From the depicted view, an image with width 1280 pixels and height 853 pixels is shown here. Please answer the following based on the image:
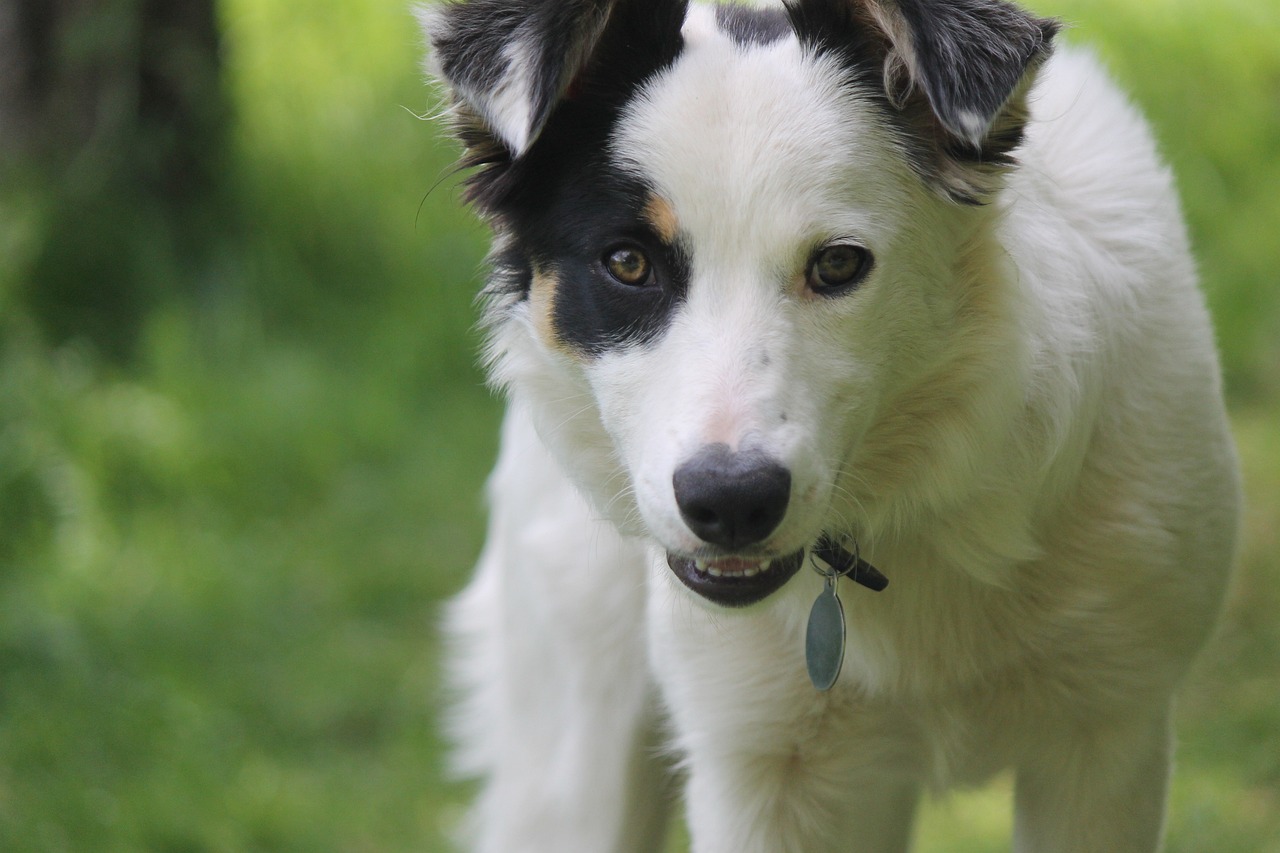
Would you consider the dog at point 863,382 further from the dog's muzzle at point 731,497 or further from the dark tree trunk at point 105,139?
the dark tree trunk at point 105,139

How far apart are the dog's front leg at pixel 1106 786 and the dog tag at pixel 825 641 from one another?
470 mm

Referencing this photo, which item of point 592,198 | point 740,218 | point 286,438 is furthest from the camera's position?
point 286,438

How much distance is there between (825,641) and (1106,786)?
0.63 metres

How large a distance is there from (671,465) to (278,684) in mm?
2803

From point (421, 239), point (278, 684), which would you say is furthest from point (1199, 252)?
point (278, 684)

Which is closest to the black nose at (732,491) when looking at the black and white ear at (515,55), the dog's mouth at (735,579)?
the dog's mouth at (735,579)

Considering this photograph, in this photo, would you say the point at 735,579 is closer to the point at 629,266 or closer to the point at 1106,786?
the point at 629,266

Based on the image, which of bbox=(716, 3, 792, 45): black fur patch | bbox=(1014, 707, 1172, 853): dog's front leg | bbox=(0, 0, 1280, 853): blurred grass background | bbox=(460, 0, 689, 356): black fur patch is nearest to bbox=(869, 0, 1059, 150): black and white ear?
bbox=(716, 3, 792, 45): black fur patch

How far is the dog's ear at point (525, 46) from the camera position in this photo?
91.8 inches

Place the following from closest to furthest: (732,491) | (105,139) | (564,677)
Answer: (732,491) → (564,677) → (105,139)

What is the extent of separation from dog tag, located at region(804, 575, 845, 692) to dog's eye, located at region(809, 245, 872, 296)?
0.59 meters

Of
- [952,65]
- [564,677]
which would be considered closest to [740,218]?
[952,65]

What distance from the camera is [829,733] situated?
2.69 m

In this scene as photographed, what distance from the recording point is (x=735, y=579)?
2.31 meters
